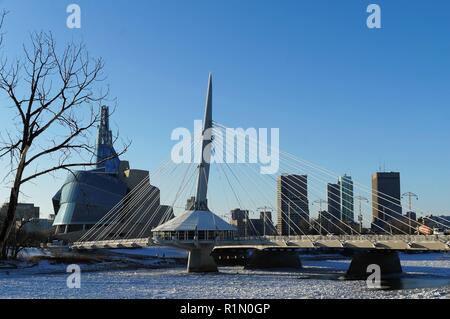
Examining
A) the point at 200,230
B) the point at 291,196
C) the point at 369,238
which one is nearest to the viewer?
the point at 369,238

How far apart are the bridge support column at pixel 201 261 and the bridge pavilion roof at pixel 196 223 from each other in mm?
2835

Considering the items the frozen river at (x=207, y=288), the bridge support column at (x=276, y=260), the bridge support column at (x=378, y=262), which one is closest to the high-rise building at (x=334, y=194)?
the bridge support column at (x=378, y=262)

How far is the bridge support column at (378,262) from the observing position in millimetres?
61094

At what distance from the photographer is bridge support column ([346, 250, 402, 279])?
6109 cm

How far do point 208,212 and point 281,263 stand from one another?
1764 centimetres

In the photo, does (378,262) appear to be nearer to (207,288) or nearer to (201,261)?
(201,261)

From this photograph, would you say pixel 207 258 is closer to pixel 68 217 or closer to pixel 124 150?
pixel 124 150

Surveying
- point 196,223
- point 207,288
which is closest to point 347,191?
point 196,223

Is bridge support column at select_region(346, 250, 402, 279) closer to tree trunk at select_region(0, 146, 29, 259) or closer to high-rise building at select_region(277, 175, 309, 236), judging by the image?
high-rise building at select_region(277, 175, 309, 236)

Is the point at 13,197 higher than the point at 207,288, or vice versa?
the point at 13,197

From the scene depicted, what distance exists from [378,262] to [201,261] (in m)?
20.1

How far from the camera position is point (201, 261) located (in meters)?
64.0

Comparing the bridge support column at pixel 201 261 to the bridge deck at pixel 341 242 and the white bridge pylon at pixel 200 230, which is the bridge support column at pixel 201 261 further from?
the bridge deck at pixel 341 242

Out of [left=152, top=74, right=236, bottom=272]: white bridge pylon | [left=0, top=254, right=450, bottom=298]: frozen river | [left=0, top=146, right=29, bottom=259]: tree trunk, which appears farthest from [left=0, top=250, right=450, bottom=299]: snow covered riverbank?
[left=0, top=146, right=29, bottom=259]: tree trunk
